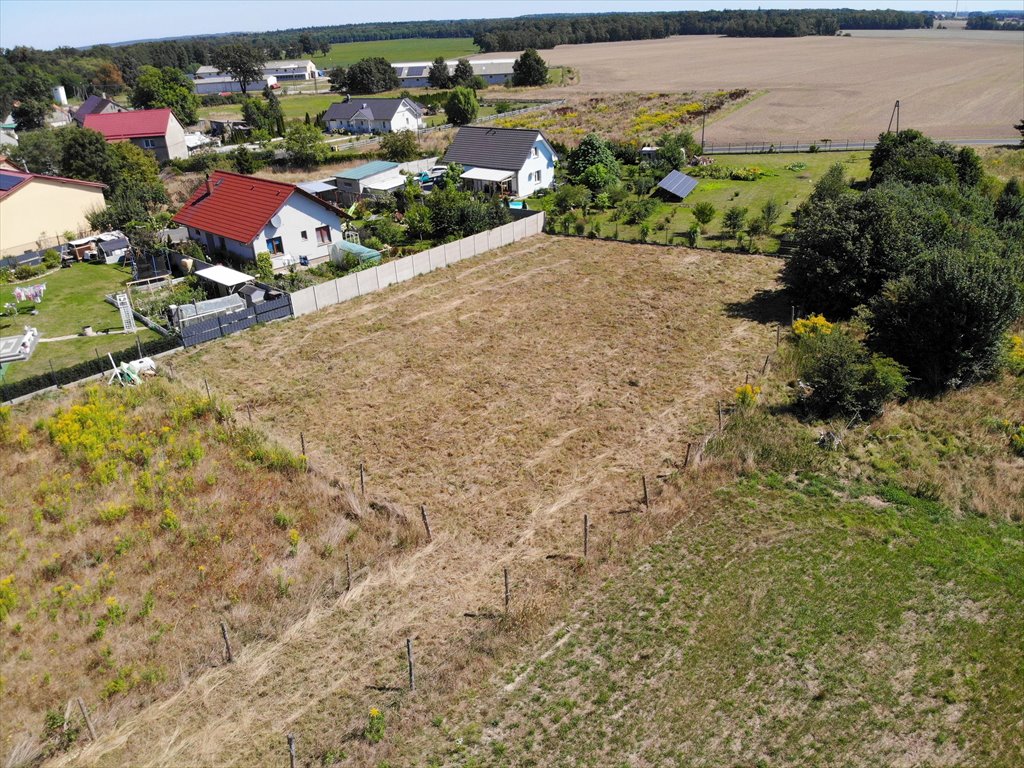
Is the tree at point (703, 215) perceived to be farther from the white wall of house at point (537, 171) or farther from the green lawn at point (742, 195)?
the white wall of house at point (537, 171)

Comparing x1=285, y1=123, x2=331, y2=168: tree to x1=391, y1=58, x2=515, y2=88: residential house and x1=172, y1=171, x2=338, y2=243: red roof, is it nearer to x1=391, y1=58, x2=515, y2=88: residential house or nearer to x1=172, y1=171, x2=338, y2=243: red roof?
x1=172, y1=171, x2=338, y2=243: red roof

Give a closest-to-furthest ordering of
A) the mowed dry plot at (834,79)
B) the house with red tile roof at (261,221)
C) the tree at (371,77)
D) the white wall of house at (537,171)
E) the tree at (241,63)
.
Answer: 1. the house with red tile roof at (261,221)
2. the white wall of house at (537,171)
3. the mowed dry plot at (834,79)
4. the tree at (371,77)
5. the tree at (241,63)

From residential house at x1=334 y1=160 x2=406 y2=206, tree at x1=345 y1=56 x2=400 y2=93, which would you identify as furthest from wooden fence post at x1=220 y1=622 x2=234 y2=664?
tree at x1=345 y1=56 x2=400 y2=93

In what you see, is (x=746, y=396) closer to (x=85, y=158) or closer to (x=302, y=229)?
(x=302, y=229)

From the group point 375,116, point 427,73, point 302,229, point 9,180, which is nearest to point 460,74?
point 427,73

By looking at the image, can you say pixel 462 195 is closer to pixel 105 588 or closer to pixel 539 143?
pixel 539 143

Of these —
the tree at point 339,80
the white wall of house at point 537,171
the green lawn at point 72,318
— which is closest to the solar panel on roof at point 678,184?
the white wall of house at point 537,171

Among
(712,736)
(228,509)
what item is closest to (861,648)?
(712,736)
